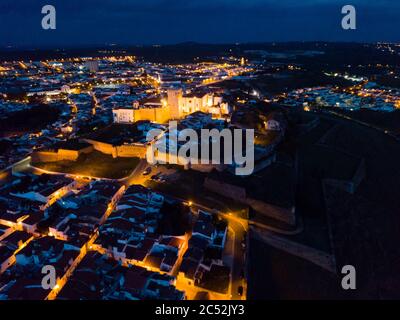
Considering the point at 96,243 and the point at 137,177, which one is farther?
the point at 137,177

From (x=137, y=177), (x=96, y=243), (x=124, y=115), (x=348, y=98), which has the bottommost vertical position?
(x=96, y=243)

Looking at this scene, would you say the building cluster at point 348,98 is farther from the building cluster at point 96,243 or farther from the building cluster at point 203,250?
the building cluster at point 96,243

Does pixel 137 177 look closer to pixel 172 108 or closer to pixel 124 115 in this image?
pixel 124 115

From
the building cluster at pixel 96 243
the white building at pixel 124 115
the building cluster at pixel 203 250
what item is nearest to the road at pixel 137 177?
the building cluster at pixel 96 243

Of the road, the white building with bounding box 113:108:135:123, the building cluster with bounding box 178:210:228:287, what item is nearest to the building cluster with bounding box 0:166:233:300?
the building cluster with bounding box 178:210:228:287

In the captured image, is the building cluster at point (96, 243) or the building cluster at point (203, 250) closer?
the building cluster at point (96, 243)

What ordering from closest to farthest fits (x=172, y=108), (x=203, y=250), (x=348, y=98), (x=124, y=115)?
(x=203, y=250)
(x=124, y=115)
(x=172, y=108)
(x=348, y=98)

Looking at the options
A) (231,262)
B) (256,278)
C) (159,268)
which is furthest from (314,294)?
(159,268)

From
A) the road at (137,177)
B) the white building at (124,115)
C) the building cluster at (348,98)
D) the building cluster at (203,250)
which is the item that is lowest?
the building cluster at (203,250)

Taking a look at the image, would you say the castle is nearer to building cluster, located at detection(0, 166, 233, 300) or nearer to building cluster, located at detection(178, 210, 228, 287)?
building cluster, located at detection(0, 166, 233, 300)

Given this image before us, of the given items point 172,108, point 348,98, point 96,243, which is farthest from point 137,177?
point 348,98
